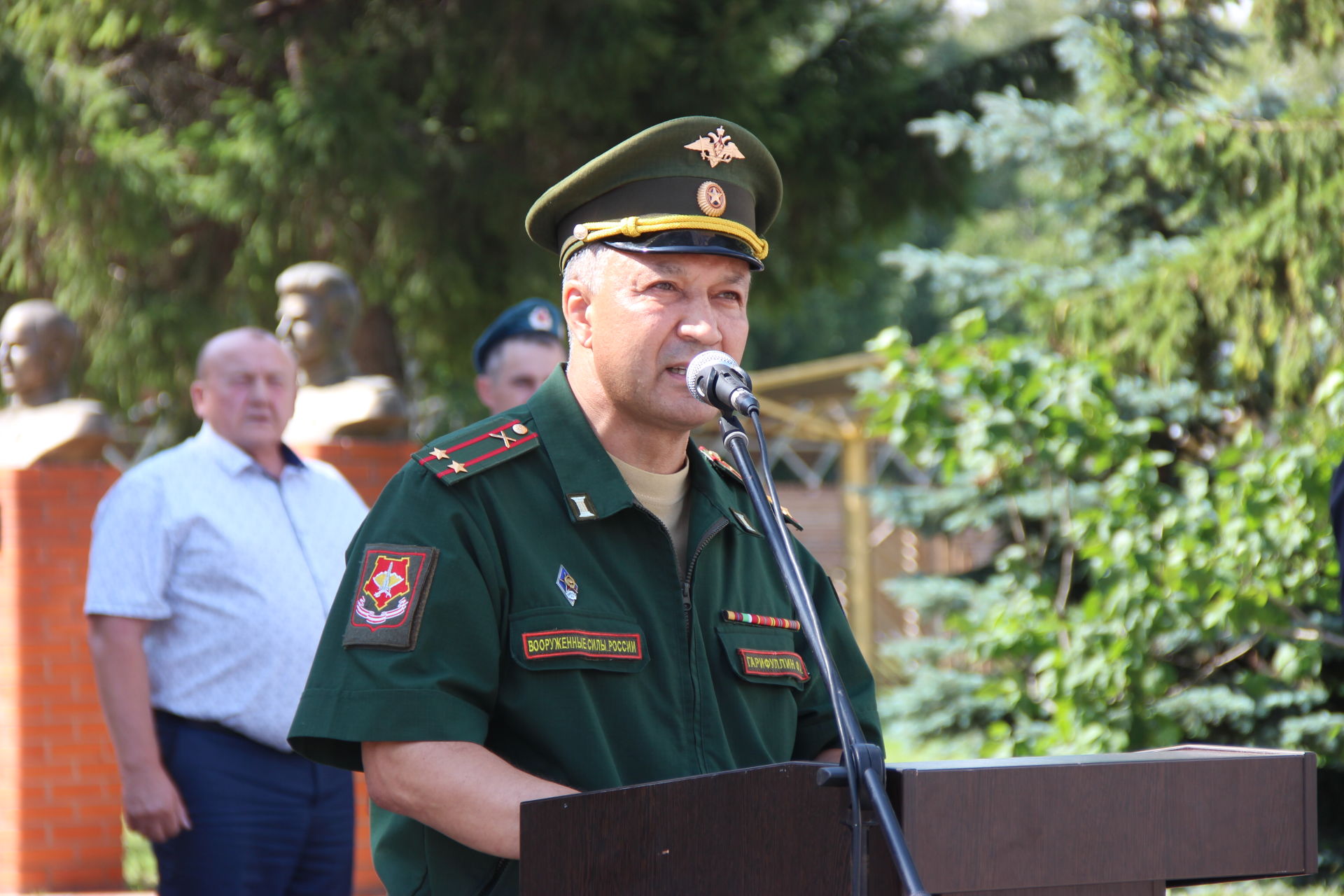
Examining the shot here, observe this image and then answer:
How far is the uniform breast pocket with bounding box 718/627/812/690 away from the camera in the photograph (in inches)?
79.7

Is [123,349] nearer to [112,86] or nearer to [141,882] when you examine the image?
[112,86]

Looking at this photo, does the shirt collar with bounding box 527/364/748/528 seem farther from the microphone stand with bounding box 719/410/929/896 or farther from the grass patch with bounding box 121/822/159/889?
the grass patch with bounding box 121/822/159/889

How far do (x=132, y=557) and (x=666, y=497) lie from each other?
199 centimetres

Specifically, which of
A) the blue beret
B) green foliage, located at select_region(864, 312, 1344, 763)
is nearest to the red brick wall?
the blue beret

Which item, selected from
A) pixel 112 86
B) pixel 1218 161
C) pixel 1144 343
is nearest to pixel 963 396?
pixel 1144 343

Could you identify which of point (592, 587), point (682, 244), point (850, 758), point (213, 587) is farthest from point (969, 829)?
point (213, 587)

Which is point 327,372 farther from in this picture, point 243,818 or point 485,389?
point 243,818

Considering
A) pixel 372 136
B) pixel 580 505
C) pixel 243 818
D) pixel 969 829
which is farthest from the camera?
pixel 372 136

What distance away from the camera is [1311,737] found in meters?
5.92

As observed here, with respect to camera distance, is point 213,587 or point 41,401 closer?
point 213,587

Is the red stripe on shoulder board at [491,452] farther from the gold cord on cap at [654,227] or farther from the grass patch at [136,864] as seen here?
the grass patch at [136,864]

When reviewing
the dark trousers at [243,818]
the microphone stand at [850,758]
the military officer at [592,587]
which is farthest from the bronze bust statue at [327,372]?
the microphone stand at [850,758]

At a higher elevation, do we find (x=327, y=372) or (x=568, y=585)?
(x=327, y=372)

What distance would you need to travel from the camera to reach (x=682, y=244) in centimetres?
201
